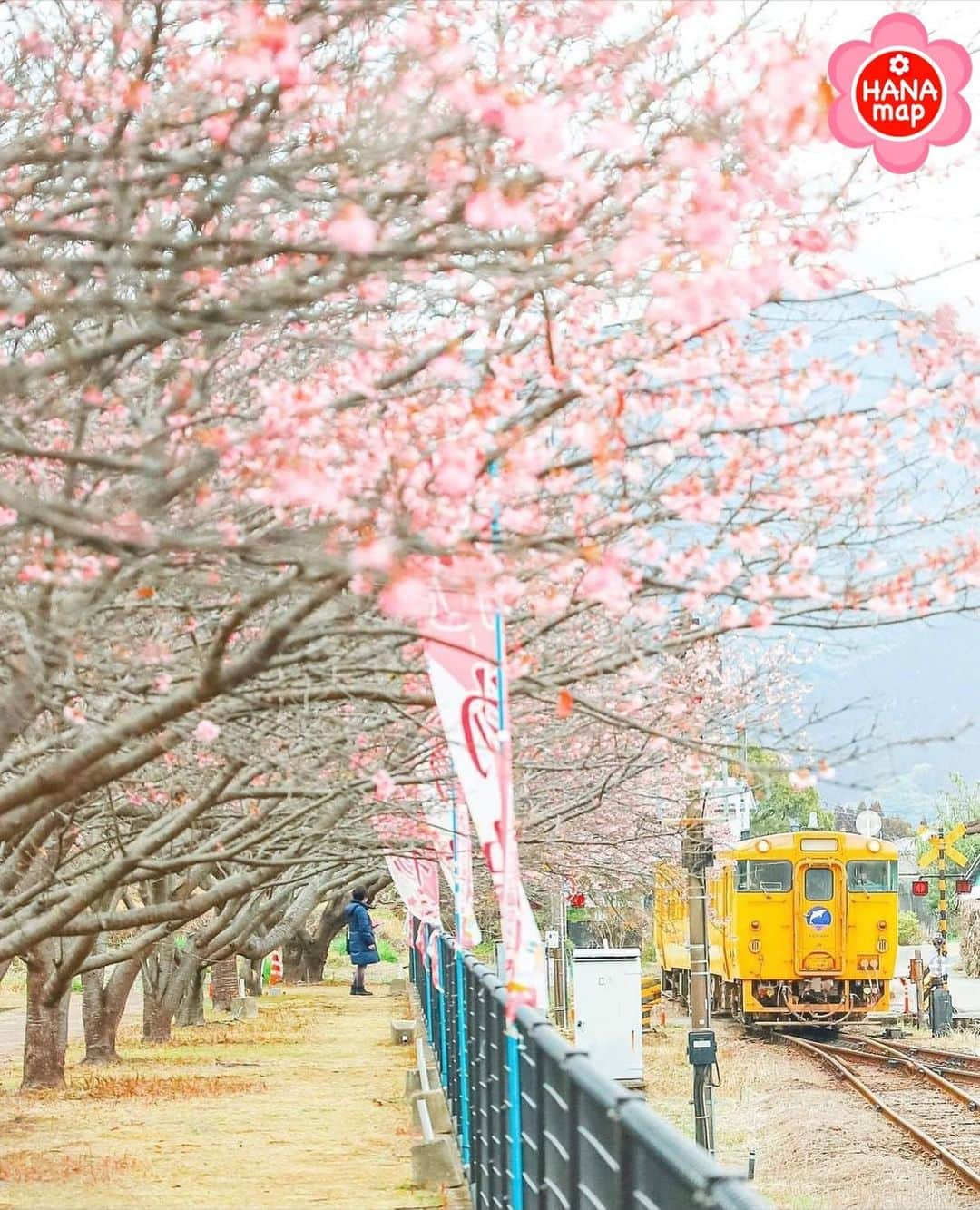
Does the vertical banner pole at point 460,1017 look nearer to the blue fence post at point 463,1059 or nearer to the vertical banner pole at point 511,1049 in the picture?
the blue fence post at point 463,1059

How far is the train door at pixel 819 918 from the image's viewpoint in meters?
27.9

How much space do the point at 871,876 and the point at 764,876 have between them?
1680 mm

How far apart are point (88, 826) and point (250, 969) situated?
26083mm

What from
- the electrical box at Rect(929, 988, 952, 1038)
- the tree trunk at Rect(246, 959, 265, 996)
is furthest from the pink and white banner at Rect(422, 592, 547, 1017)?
the tree trunk at Rect(246, 959, 265, 996)

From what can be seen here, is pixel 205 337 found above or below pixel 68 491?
above

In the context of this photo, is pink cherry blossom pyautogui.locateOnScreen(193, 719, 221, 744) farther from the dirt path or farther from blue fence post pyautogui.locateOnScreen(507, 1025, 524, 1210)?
the dirt path

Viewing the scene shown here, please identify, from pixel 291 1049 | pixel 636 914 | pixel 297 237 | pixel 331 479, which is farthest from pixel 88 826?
pixel 636 914

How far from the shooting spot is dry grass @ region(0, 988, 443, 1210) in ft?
38.8

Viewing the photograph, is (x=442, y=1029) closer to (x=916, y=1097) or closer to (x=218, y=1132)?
(x=218, y=1132)

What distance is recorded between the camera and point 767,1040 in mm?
28484

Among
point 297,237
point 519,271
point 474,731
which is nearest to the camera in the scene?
point 519,271

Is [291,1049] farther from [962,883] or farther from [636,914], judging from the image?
[962,883]

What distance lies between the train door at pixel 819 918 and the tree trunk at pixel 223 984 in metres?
10.8

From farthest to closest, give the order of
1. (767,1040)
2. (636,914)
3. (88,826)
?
(636,914) < (767,1040) < (88,826)
